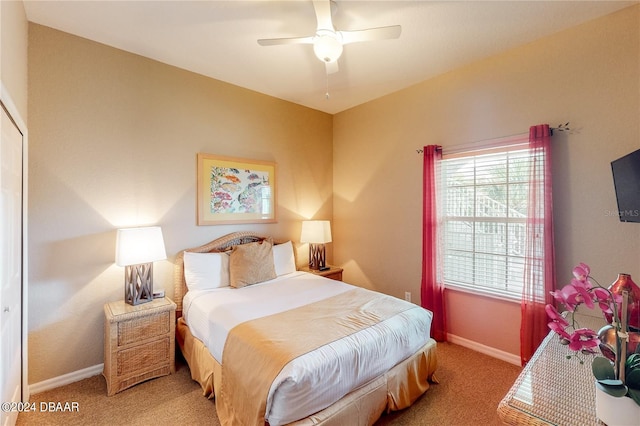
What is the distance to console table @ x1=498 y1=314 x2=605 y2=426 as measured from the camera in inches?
39.2

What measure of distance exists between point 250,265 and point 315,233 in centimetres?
101

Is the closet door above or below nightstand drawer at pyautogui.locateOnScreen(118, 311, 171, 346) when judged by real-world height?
above

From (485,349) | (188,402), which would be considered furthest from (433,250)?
(188,402)

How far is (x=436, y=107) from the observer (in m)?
3.11

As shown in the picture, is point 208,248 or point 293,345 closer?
point 293,345

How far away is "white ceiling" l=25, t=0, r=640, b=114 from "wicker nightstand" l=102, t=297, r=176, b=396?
2299 millimetres

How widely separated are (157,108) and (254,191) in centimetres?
130

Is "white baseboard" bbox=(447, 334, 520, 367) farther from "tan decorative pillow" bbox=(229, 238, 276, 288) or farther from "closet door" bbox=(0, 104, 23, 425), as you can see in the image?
"closet door" bbox=(0, 104, 23, 425)

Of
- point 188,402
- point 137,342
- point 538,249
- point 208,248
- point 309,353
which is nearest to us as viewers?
point 309,353

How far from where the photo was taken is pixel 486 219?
281 centimetres

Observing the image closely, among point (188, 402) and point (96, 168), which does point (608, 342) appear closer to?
point (188, 402)

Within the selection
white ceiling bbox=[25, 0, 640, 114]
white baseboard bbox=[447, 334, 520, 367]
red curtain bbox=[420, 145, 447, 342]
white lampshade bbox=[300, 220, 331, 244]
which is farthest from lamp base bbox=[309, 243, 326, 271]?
white ceiling bbox=[25, 0, 640, 114]

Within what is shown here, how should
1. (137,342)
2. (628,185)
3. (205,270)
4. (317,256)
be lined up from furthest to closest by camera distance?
1. (317,256)
2. (205,270)
3. (137,342)
4. (628,185)

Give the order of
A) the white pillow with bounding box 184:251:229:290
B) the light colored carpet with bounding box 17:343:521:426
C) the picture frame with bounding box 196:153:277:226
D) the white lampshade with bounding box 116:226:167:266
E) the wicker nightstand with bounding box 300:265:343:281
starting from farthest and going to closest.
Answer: the wicker nightstand with bounding box 300:265:343:281
the picture frame with bounding box 196:153:277:226
the white pillow with bounding box 184:251:229:290
the white lampshade with bounding box 116:226:167:266
the light colored carpet with bounding box 17:343:521:426
